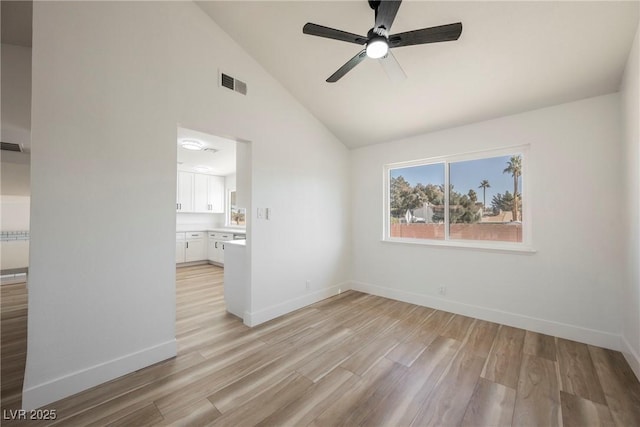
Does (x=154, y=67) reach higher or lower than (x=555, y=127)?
higher

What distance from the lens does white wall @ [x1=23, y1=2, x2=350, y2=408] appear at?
175 cm

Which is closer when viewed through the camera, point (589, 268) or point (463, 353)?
point (463, 353)

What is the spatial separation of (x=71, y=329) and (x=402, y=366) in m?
2.60

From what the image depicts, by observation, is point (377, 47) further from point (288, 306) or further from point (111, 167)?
point (288, 306)

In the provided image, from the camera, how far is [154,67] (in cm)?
224

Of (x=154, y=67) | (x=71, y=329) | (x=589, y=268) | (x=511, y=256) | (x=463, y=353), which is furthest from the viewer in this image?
(x=511, y=256)

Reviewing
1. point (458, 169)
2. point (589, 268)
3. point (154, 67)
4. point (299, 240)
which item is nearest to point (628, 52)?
point (458, 169)

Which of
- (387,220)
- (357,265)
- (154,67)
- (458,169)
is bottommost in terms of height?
(357,265)

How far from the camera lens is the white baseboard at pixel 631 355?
1.99 m

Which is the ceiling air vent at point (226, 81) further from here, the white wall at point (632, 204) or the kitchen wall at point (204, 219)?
the kitchen wall at point (204, 219)

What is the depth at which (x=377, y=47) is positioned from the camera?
1.79 metres

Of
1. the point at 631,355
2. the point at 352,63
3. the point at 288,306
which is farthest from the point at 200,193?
the point at 631,355

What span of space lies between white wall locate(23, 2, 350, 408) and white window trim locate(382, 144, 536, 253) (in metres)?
2.24

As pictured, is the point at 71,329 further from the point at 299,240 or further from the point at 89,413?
the point at 299,240
